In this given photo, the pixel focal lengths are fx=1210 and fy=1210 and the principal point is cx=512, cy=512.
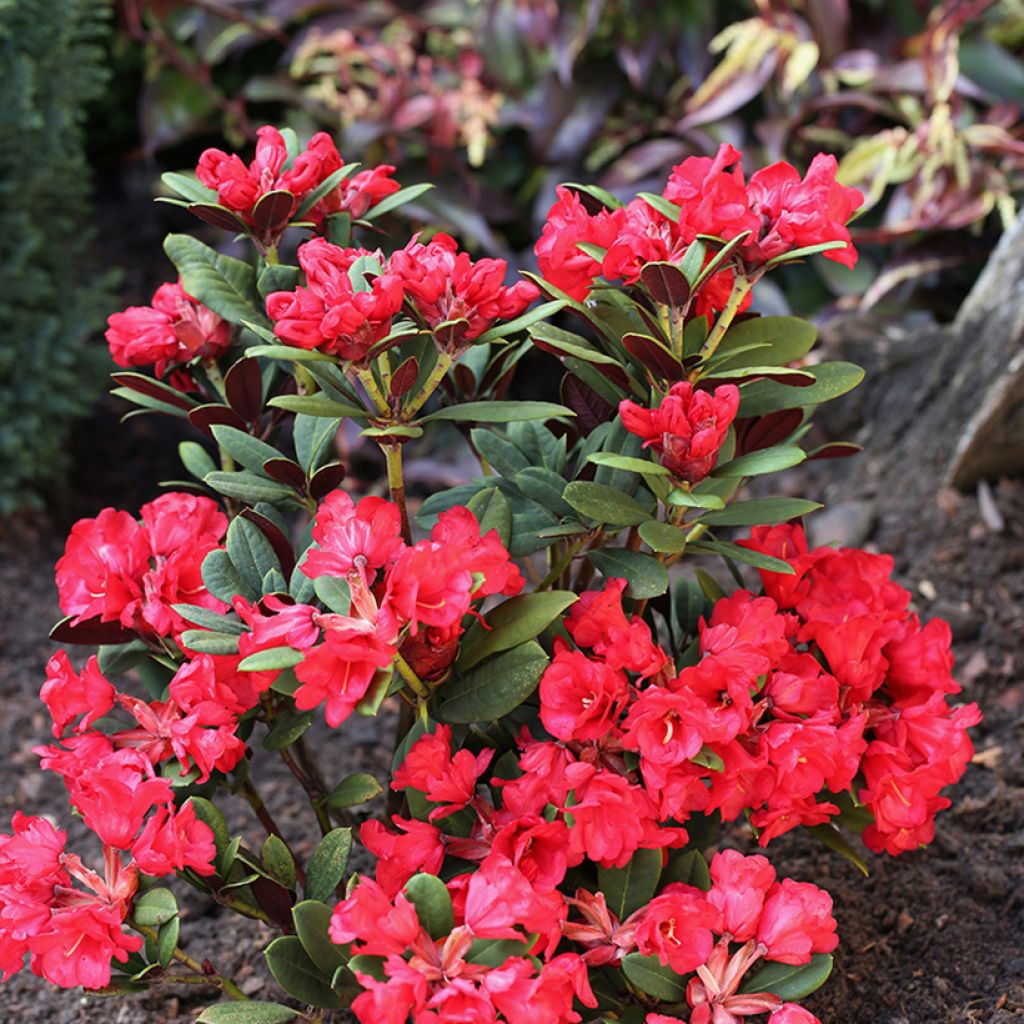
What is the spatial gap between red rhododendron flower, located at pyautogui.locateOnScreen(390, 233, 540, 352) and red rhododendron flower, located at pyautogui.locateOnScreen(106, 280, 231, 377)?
273mm

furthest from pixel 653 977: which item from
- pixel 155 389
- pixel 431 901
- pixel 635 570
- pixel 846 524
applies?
pixel 846 524

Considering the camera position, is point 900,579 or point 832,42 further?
point 832,42

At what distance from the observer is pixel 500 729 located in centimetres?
116

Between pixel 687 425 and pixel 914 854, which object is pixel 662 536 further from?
pixel 914 854

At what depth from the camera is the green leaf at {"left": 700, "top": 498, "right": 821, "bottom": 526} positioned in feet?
3.50

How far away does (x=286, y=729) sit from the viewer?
3.55 ft

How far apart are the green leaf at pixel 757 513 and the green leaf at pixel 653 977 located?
0.38m

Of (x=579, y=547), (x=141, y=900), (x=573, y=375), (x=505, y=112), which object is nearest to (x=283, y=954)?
(x=141, y=900)

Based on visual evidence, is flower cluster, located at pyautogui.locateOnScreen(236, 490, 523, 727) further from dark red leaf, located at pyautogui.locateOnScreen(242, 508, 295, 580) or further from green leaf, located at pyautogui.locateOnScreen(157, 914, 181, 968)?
green leaf, located at pyautogui.locateOnScreen(157, 914, 181, 968)

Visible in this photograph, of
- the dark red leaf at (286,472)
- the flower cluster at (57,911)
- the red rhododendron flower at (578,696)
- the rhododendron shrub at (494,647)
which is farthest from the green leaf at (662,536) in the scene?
the flower cluster at (57,911)

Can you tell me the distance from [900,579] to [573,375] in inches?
41.3

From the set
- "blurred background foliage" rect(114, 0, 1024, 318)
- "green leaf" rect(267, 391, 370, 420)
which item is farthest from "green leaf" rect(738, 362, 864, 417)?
"blurred background foliage" rect(114, 0, 1024, 318)

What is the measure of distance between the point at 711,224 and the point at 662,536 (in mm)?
263

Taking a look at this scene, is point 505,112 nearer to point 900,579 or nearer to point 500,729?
point 900,579
